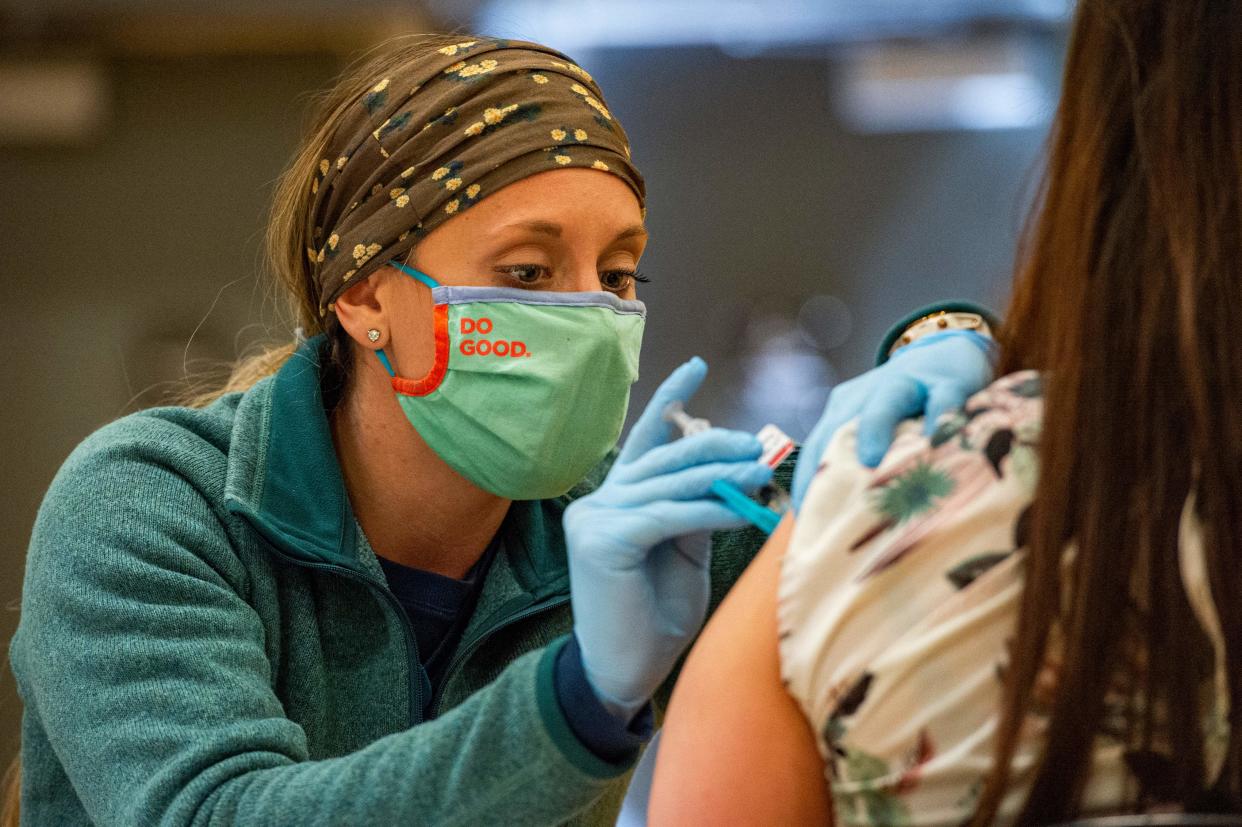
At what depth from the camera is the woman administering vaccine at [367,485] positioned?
131cm

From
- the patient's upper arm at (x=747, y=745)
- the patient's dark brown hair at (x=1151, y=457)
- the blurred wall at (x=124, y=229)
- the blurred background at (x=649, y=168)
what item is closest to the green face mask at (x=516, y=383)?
the patient's upper arm at (x=747, y=745)

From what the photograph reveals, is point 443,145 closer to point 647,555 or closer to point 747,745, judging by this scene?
point 647,555

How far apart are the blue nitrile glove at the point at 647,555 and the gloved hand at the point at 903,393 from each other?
0.22 feet

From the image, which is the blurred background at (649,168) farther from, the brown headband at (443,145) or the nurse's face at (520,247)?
the nurse's face at (520,247)

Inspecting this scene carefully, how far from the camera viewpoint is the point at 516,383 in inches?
63.9

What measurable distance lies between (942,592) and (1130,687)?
0.13m

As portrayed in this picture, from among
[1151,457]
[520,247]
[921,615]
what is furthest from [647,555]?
[520,247]

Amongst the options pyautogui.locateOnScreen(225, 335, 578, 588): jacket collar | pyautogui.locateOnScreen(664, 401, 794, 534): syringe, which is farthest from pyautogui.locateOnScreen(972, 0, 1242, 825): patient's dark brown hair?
pyautogui.locateOnScreen(225, 335, 578, 588): jacket collar

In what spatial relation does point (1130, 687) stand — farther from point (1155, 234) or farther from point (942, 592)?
point (1155, 234)

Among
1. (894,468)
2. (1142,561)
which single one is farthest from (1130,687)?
(894,468)

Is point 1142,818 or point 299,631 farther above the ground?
point 1142,818

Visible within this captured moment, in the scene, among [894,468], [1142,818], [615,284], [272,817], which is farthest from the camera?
[615,284]

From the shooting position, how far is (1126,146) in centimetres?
89

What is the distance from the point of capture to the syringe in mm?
1059
